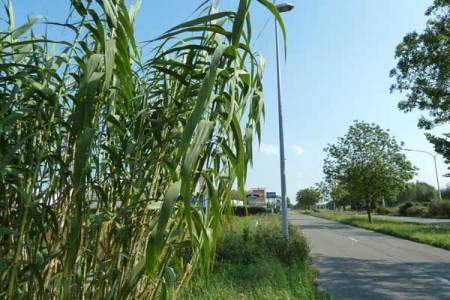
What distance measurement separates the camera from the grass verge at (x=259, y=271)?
5.26 m

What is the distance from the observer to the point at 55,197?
6.38ft

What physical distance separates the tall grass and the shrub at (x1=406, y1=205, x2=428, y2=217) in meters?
47.4

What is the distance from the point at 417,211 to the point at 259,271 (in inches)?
1820

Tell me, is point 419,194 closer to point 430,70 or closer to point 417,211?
point 417,211

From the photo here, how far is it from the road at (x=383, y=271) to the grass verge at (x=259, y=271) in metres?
0.75

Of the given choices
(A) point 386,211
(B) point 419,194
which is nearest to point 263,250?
(A) point 386,211

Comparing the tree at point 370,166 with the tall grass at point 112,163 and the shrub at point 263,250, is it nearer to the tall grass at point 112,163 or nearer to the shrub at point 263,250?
the shrub at point 263,250

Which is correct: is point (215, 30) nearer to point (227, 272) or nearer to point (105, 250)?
point (105, 250)

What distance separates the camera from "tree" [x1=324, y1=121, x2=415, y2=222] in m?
27.3

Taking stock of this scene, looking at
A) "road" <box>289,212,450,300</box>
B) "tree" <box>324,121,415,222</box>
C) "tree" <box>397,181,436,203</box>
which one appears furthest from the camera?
"tree" <box>397,181,436,203</box>

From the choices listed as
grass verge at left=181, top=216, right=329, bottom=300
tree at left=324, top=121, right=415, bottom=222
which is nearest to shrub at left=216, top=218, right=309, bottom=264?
grass verge at left=181, top=216, right=329, bottom=300

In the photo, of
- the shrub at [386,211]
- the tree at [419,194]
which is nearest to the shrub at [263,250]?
the shrub at [386,211]

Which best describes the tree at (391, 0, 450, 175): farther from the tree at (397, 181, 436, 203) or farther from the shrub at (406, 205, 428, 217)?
the tree at (397, 181, 436, 203)

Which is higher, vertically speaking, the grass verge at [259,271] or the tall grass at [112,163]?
the tall grass at [112,163]
